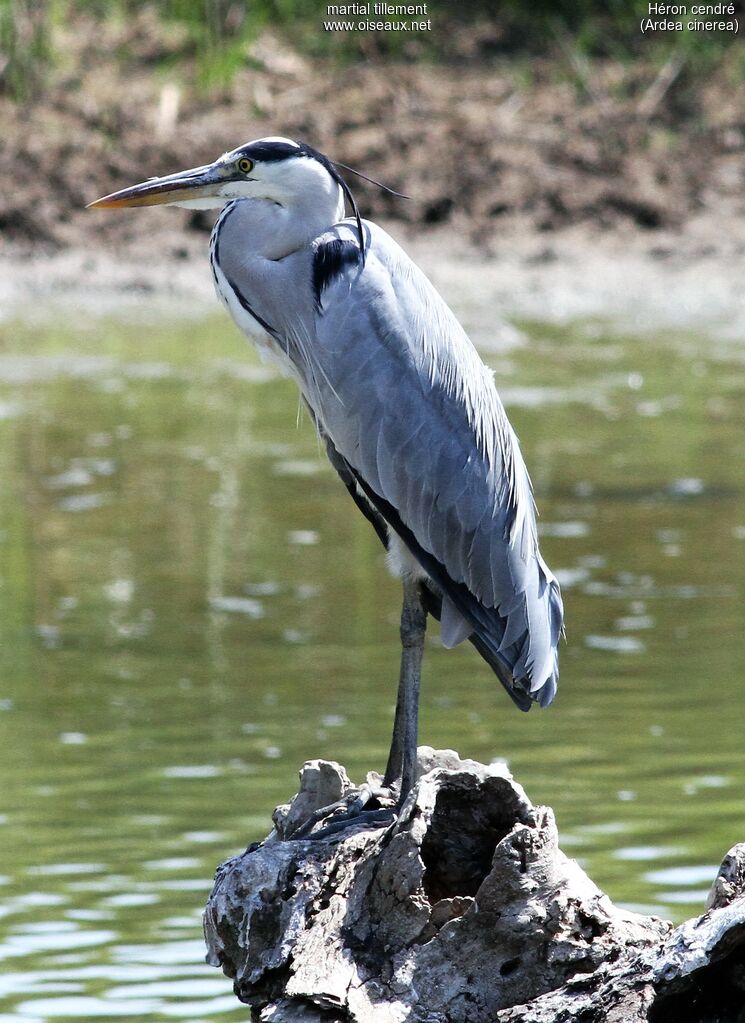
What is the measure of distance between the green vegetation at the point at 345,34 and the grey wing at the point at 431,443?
14.4m

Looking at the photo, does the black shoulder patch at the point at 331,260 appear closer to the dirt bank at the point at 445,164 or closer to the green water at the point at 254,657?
the green water at the point at 254,657

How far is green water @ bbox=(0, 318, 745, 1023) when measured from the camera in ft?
19.1

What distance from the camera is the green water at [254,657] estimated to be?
582 cm

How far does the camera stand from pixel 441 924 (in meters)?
4.27

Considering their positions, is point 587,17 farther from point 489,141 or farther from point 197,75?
point 197,75

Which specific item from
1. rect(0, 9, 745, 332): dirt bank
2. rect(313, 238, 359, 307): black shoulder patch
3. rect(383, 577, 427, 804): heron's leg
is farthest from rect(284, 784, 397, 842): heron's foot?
rect(0, 9, 745, 332): dirt bank

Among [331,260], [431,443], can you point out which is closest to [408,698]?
[431,443]

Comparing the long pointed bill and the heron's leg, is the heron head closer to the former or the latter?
the long pointed bill

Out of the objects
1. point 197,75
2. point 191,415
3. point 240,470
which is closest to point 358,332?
point 240,470

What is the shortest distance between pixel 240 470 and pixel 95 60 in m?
9.76

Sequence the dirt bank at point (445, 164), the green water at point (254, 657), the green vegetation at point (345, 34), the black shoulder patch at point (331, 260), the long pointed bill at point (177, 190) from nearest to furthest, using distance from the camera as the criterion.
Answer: the black shoulder patch at point (331, 260)
the long pointed bill at point (177, 190)
the green water at point (254, 657)
the dirt bank at point (445, 164)
the green vegetation at point (345, 34)

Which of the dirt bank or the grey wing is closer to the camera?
the grey wing

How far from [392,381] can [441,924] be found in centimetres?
170

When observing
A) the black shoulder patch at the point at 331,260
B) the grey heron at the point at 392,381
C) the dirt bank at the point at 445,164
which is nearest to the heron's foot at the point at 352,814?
the grey heron at the point at 392,381
